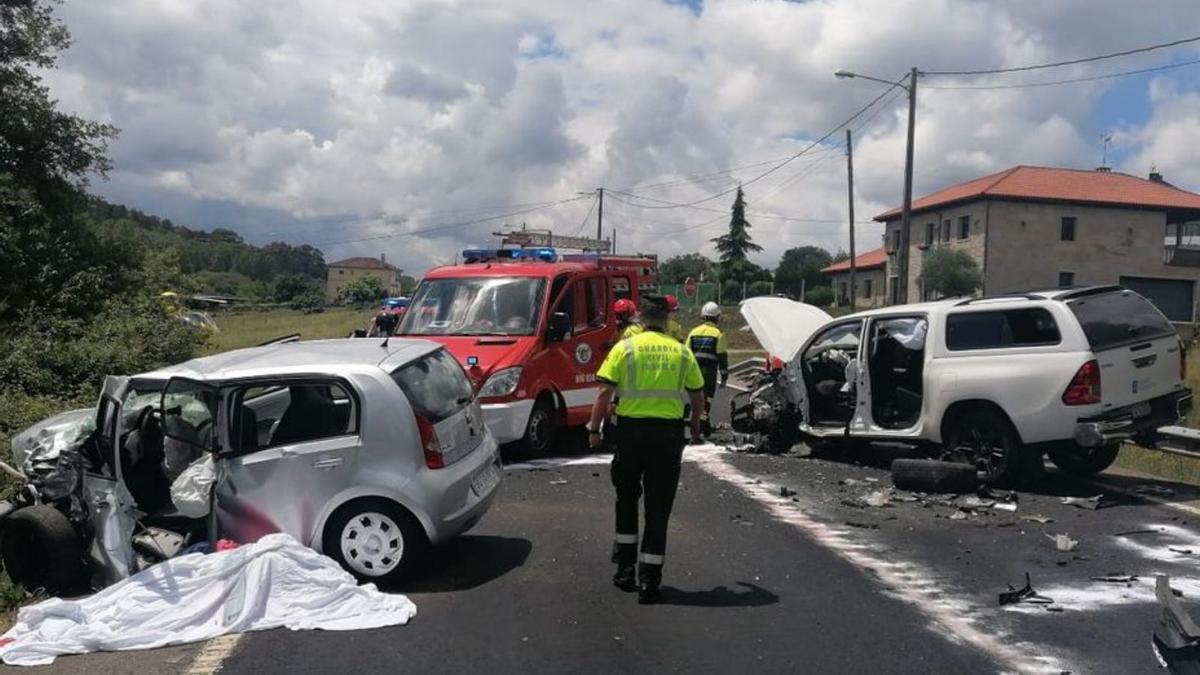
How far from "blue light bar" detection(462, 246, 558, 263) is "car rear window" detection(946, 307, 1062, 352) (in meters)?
6.14

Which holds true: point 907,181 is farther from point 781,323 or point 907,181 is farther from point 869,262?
A: point 869,262

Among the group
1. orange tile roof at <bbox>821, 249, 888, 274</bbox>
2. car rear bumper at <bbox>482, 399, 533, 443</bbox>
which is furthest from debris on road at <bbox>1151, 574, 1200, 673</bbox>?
orange tile roof at <bbox>821, 249, 888, 274</bbox>

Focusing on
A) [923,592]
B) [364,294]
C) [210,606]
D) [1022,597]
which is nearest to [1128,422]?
[1022,597]

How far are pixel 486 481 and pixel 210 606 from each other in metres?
1.94

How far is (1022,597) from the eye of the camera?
5719 mm

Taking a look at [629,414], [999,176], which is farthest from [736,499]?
[999,176]

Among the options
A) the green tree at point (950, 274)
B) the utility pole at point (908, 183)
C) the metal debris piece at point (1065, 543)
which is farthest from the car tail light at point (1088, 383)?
the green tree at point (950, 274)

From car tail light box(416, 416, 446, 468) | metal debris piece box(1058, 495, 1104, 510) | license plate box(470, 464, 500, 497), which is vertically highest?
car tail light box(416, 416, 446, 468)

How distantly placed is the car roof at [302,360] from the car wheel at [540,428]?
12.1ft

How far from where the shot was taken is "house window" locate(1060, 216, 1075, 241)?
5212cm

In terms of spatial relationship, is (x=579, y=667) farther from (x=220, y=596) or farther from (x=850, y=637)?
(x=220, y=596)

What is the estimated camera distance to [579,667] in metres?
4.66

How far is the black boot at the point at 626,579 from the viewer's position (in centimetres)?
592

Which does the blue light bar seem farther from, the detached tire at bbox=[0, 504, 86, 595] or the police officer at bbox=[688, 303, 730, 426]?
the detached tire at bbox=[0, 504, 86, 595]
